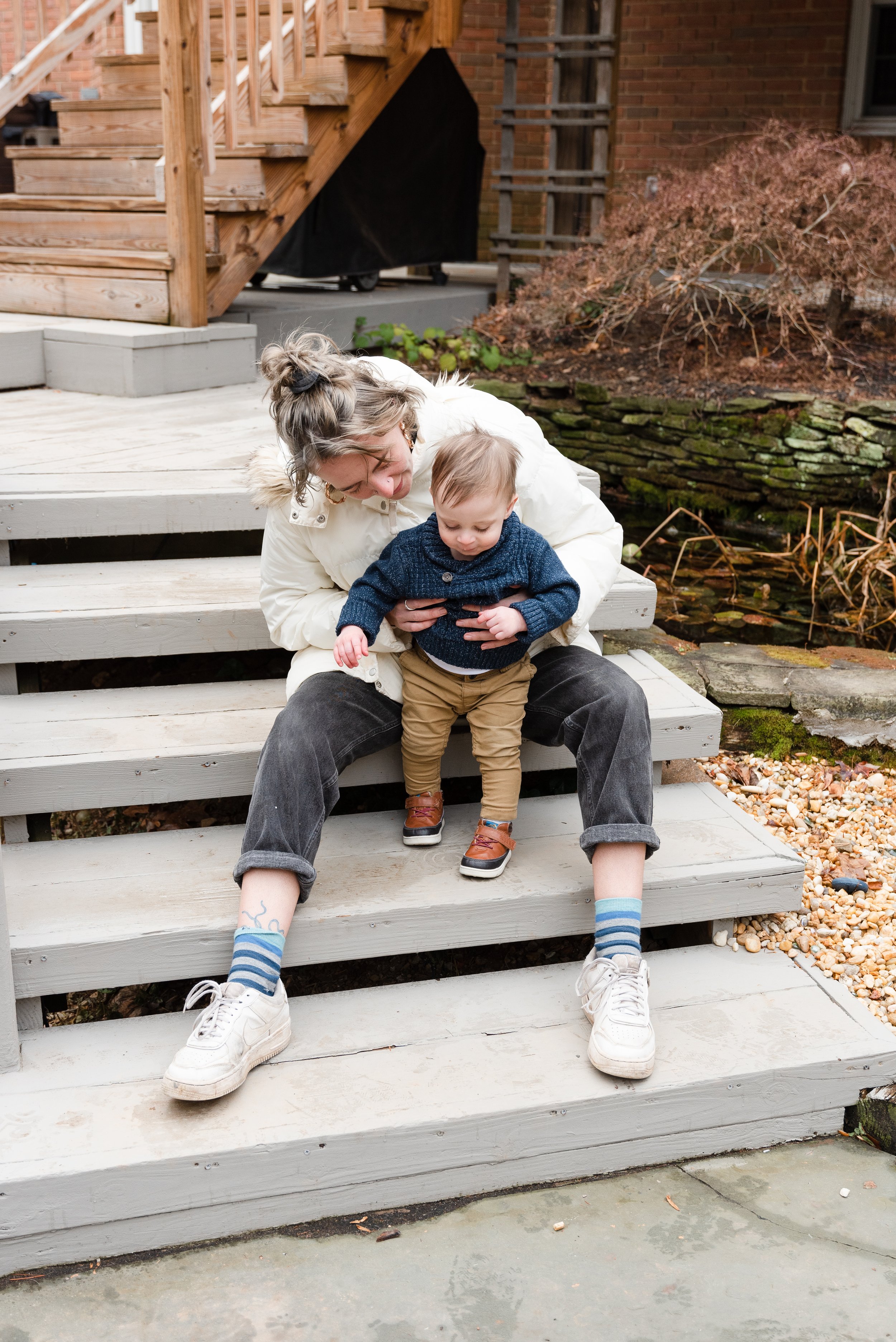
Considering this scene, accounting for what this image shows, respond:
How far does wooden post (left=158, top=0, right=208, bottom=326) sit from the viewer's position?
12.9 feet

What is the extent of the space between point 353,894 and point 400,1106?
0.38 meters

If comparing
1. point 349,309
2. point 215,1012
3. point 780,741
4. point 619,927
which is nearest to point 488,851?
point 619,927

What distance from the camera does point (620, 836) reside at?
6.04 feet

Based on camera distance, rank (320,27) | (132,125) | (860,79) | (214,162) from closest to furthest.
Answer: (214,162), (320,27), (132,125), (860,79)

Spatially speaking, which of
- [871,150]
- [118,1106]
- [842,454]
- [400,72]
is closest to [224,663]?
[118,1106]

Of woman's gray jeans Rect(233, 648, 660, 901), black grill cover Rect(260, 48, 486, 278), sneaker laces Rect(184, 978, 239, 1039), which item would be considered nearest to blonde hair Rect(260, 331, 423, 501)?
woman's gray jeans Rect(233, 648, 660, 901)

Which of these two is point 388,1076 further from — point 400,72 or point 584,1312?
point 400,72

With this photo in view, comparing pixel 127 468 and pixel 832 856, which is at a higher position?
pixel 127 468

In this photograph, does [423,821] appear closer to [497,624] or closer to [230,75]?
[497,624]

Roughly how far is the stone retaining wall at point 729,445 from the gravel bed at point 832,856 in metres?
2.36

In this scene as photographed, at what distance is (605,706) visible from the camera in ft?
6.23

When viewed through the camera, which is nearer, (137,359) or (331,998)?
(331,998)

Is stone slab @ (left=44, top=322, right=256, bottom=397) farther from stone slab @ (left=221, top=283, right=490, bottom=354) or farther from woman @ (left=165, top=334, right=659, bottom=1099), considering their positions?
woman @ (left=165, top=334, right=659, bottom=1099)

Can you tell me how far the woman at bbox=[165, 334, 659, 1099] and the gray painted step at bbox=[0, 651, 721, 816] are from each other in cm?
20
